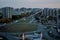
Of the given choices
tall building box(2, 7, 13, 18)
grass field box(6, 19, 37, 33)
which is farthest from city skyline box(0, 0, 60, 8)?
grass field box(6, 19, 37, 33)

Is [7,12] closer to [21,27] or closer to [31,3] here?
[21,27]

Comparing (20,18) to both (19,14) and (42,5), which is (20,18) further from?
(42,5)

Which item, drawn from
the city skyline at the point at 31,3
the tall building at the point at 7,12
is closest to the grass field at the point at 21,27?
the tall building at the point at 7,12

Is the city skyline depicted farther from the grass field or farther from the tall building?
the grass field

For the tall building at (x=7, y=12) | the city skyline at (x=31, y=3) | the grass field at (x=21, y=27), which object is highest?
the city skyline at (x=31, y=3)

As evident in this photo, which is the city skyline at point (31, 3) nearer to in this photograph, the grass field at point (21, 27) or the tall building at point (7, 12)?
the tall building at point (7, 12)

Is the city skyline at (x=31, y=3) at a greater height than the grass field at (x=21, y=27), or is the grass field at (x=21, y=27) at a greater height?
the city skyline at (x=31, y=3)

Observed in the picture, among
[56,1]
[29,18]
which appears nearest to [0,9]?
[29,18]

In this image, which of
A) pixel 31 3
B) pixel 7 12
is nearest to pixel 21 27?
pixel 7 12
